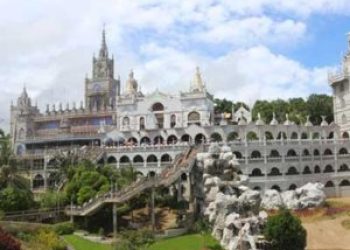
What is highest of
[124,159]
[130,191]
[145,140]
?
[145,140]

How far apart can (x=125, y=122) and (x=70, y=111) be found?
21945mm

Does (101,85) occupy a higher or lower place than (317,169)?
higher

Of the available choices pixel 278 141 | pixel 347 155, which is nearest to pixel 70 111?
pixel 278 141

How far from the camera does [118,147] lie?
273 feet

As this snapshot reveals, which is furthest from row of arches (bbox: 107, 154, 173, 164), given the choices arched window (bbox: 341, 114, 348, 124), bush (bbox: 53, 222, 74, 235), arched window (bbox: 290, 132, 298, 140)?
arched window (bbox: 341, 114, 348, 124)

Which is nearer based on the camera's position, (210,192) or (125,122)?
(210,192)

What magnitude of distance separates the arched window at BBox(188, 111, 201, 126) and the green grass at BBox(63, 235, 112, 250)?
3679 cm

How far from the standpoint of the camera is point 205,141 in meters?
80.9

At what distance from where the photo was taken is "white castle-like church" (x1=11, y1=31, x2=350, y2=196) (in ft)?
255

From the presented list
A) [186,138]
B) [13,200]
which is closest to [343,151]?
[186,138]

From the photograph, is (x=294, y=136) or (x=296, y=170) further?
(x=294, y=136)

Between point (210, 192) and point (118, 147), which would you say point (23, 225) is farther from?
point (118, 147)

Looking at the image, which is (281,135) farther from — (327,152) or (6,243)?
(6,243)

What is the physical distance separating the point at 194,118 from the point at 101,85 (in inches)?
1492
